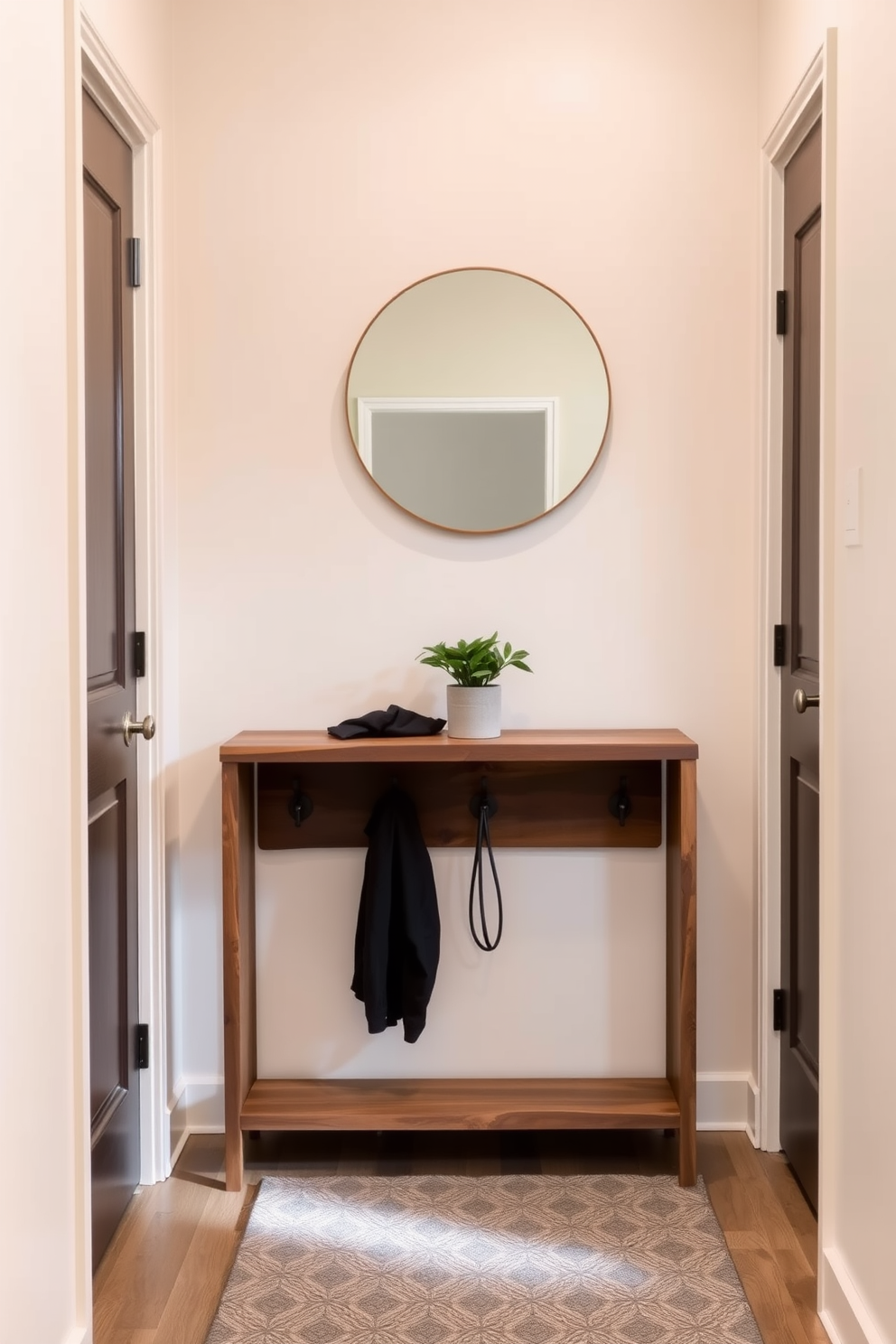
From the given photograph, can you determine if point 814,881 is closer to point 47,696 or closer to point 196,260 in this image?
point 47,696

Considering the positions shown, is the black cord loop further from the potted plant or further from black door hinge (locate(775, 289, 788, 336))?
black door hinge (locate(775, 289, 788, 336))

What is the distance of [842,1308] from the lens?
1.88 m

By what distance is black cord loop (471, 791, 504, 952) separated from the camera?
262 cm

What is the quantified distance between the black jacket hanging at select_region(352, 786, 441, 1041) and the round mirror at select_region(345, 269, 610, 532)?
0.71 metres

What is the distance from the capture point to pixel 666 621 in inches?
106

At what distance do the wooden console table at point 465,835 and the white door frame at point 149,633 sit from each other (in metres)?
0.17

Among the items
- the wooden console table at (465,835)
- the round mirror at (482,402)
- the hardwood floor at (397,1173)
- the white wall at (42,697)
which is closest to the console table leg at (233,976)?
the wooden console table at (465,835)

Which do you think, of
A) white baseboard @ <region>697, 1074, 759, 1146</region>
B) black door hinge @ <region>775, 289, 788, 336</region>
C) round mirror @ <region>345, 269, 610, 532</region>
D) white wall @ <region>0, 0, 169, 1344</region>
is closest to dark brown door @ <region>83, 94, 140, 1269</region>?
white wall @ <region>0, 0, 169, 1344</region>

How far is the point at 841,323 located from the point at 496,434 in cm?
92

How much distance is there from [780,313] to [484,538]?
80cm

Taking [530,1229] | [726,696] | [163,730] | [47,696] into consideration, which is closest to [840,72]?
[726,696]

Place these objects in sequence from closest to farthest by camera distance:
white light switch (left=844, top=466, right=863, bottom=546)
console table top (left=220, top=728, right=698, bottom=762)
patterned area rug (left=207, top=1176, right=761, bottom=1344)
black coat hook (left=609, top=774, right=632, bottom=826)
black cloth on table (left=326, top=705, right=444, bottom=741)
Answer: white light switch (left=844, top=466, right=863, bottom=546) < patterned area rug (left=207, top=1176, right=761, bottom=1344) < console table top (left=220, top=728, right=698, bottom=762) < black cloth on table (left=326, top=705, right=444, bottom=741) < black coat hook (left=609, top=774, right=632, bottom=826)

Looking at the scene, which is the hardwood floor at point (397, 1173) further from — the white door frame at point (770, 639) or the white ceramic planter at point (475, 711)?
the white ceramic planter at point (475, 711)

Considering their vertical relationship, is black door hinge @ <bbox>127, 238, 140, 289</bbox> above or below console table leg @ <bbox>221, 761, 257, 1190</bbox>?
above
